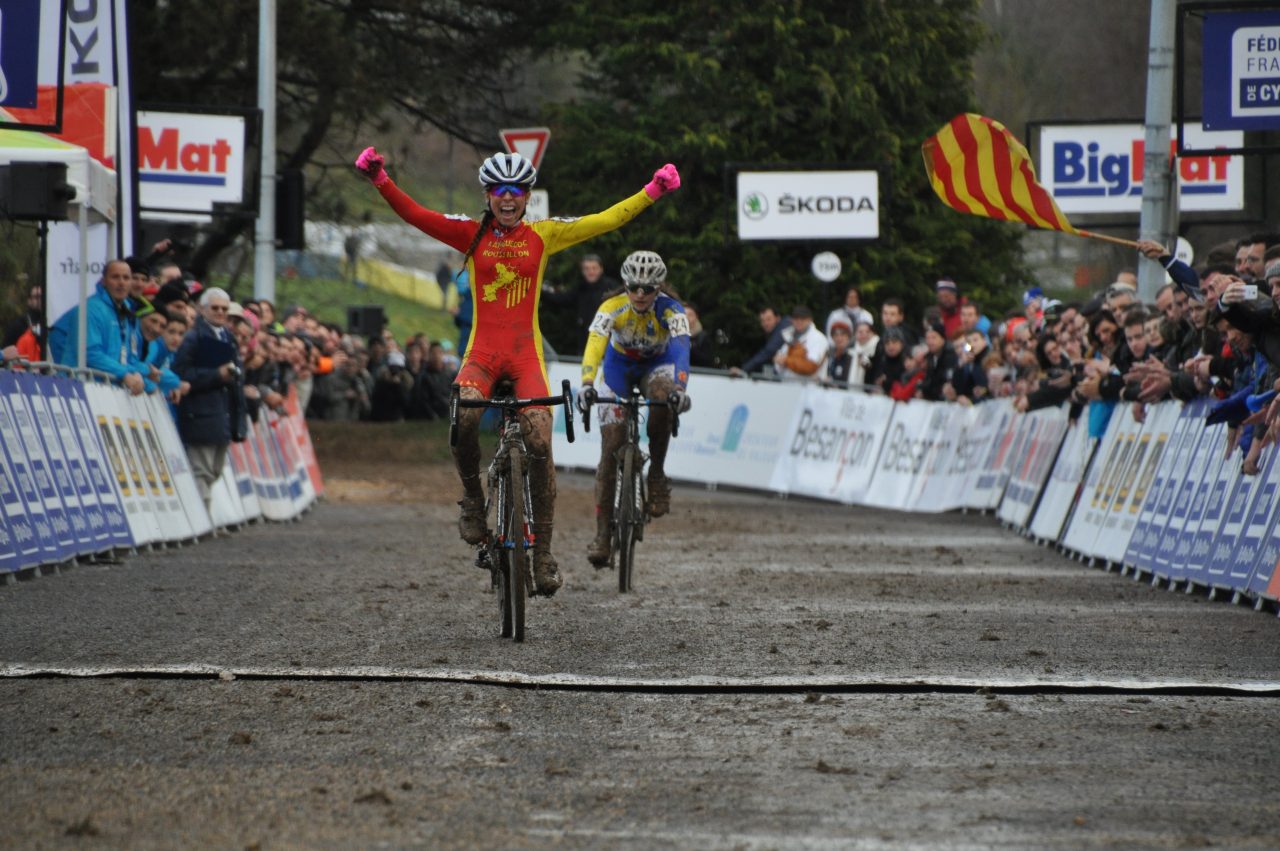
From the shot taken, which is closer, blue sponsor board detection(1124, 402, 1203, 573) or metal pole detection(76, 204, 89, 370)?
blue sponsor board detection(1124, 402, 1203, 573)

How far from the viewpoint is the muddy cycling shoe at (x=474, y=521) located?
11.2 m

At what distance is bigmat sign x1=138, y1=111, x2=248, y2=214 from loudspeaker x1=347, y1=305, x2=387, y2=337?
1861 cm

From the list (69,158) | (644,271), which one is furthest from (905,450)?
(644,271)

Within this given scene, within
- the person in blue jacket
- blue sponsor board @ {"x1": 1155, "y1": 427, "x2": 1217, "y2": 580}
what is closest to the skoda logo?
the person in blue jacket

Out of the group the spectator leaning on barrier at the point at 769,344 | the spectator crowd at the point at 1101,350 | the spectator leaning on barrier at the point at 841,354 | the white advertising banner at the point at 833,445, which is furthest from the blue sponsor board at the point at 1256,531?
the spectator leaning on barrier at the point at 769,344

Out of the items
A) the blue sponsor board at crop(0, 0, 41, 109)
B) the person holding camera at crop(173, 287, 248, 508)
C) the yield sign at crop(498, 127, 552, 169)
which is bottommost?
the person holding camera at crop(173, 287, 248, 508)

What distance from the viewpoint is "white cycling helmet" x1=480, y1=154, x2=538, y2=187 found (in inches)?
439

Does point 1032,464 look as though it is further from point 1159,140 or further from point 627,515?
point 627,515

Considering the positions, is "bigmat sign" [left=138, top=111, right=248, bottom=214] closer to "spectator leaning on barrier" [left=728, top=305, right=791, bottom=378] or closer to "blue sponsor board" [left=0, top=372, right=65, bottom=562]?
"spectator leaning on barrier" [left=728, top=305, right=791, bottom=378]

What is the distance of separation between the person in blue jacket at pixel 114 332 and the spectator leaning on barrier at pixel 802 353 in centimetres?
1394

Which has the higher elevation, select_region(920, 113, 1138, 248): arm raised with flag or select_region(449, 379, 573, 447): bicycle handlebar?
select_region(920, 113, 1138, 248): arm raised with flag

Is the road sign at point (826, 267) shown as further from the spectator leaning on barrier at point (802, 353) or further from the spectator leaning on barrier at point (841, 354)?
the spectator leaning on barrier at point (841, 354)

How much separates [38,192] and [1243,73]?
864 cm

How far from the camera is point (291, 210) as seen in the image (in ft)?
91.8
